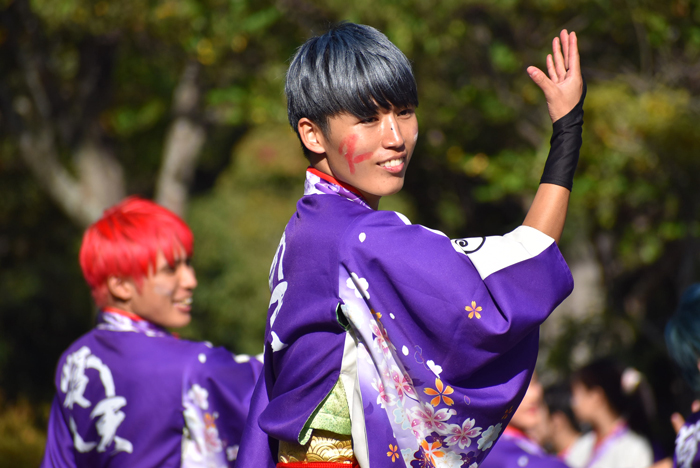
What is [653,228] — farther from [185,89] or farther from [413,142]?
[413,142]

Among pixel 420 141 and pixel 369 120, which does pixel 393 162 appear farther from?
pixel 420 141

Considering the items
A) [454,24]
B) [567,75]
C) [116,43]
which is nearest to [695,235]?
[454,24]

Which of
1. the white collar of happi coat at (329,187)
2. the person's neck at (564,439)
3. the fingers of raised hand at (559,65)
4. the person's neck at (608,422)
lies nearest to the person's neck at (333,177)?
the white collar of happi coat at (329,187)

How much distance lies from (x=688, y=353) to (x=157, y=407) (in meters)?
1.61

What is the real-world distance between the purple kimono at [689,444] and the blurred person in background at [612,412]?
186 centimetres

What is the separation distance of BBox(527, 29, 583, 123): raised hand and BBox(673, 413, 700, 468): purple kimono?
3.66ft

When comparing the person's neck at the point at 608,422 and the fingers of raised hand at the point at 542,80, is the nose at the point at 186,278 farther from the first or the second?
the person's neck at the point at 608,422

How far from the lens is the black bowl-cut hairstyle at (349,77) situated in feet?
4.89

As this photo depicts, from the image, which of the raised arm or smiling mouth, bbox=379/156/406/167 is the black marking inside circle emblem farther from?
smiling mouth, bbox=379/156/406/167

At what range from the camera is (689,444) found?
6.58 ft

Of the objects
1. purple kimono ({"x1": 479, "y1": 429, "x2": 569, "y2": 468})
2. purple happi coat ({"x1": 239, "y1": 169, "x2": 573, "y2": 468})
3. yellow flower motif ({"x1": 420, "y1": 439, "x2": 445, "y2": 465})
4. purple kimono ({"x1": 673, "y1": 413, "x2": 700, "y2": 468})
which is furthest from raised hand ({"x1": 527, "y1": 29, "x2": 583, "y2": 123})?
purple kimono ({"x1": 479, "y1": 429, "x2": 569, "y2": 468})

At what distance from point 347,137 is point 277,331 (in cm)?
45

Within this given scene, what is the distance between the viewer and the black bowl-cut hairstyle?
149 cm

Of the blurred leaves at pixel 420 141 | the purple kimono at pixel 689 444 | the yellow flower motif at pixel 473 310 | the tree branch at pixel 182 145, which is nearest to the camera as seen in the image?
the yellow flower motif at pixel 473 310
